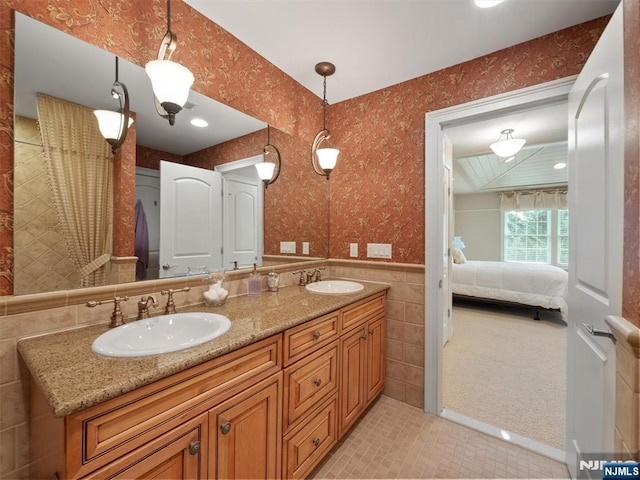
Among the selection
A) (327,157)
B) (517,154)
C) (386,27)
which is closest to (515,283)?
(517,154)

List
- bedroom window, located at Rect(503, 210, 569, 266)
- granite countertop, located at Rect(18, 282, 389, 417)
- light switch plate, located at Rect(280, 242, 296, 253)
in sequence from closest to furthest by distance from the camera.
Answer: granite countertop, located at Rect(18, 282, 389, 417) → light switch plate, located at Rect(280, 242, 296, 253) → bedroom window, located at Rect(503, 210, 569, 266)

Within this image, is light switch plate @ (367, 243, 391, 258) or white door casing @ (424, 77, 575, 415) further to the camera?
light switch plate @ (367, 243, 391, 258)

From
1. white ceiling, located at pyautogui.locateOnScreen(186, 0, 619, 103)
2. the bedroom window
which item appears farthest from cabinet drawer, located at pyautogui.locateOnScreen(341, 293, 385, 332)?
the bedroom window

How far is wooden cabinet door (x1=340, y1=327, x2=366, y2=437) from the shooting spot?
164 cm

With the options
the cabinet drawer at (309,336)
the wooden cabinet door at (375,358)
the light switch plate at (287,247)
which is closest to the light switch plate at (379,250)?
the wooden cabinet door at (375,358)

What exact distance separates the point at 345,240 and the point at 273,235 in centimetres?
68

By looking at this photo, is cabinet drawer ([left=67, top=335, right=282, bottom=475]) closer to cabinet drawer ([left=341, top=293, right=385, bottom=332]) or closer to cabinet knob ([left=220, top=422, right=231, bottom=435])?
cabinet knob ([left=220, top=422, right=231, bottom=435])

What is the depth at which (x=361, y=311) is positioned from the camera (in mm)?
1815

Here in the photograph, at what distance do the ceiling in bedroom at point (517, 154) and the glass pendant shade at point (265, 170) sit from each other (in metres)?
1.37

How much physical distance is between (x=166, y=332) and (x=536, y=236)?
8.00 meters

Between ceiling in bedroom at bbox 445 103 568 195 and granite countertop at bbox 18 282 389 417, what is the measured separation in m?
1.94

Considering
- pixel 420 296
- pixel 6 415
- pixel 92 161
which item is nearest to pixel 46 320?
pixel 6 415

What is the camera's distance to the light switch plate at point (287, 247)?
2.20m

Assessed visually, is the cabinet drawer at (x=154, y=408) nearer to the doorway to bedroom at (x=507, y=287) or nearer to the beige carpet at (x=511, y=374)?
the doorway to bedroom at (x=507, y=287)
